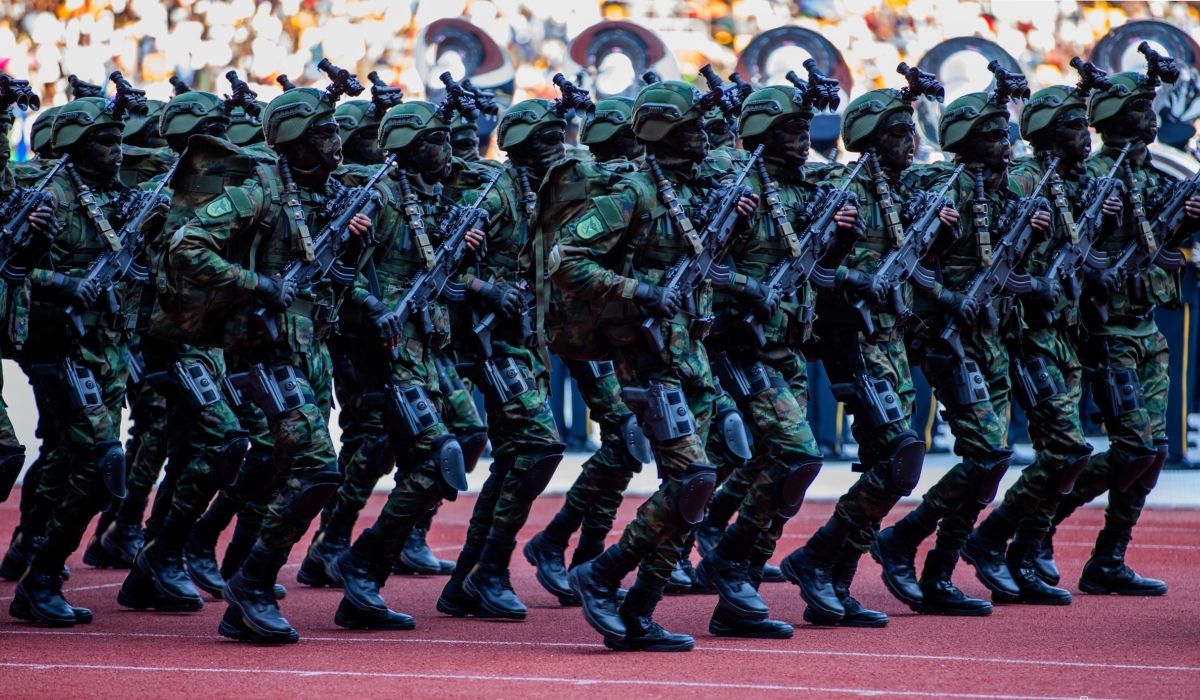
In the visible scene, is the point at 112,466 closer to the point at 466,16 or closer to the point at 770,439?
the point at 770,439

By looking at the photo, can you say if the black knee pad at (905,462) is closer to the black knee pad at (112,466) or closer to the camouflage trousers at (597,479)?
the camouflage trousers at (597,479)

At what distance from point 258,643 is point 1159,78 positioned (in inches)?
216

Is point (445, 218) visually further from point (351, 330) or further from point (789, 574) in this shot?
point (789, 574)

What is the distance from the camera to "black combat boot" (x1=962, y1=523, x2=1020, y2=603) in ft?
27.3

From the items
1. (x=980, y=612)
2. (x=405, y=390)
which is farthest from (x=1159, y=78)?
(x=405, y=390)

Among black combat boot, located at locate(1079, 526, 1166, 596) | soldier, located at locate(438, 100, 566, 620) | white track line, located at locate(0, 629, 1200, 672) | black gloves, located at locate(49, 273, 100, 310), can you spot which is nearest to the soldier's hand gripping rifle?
soldier, located at locate(438, 100, 566, 620)

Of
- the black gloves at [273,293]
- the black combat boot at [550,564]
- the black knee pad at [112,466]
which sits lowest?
the black combat boot at [550,564]

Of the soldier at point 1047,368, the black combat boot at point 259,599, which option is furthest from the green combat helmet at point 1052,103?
the black combat boot at point 259,599

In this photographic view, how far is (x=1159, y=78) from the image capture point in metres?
8.88

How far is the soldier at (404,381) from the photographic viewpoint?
23.8 ft

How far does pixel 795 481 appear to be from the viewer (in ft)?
23.3

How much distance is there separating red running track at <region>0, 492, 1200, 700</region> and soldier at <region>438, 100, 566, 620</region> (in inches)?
10.6

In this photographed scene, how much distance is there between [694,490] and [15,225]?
336 cm

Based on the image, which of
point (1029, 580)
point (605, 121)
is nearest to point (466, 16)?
point (605, 121)
